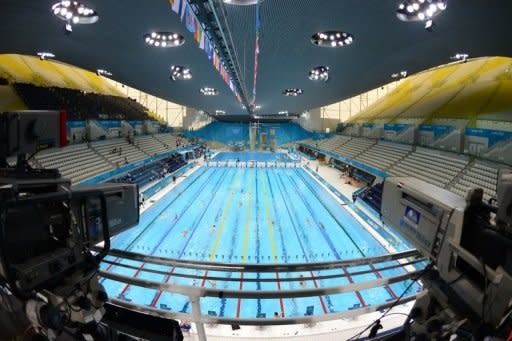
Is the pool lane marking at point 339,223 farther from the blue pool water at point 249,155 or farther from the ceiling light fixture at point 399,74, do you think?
the blue pool water at point 249,155

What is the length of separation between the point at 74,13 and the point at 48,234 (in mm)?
5908

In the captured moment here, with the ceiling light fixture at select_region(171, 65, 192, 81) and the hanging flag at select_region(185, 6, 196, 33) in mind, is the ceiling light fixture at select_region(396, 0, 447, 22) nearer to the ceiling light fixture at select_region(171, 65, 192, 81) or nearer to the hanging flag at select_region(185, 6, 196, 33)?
the hanging flag at select_region(185, 6, 196, 33)

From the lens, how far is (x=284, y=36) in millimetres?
6402

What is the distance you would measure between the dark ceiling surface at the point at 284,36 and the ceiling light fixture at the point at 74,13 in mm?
139

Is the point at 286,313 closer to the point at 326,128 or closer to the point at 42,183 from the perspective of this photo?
the point at 42,183

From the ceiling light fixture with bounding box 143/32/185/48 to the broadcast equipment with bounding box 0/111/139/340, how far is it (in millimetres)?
6089

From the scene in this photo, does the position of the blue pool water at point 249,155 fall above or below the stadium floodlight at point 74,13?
below

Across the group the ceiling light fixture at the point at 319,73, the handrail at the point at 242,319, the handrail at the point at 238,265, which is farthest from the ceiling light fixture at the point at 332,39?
the handrail at the point at 242,319

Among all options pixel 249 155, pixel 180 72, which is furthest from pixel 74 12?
pixel 249 155

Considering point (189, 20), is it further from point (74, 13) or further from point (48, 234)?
point (48, 234)

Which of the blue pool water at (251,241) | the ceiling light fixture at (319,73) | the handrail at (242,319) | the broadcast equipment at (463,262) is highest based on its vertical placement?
the ceiling light fixture at (319,73)

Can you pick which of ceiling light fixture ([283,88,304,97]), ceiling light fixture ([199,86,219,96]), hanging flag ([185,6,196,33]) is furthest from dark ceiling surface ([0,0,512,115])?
ceiling light fixture ([199,86,219,96])

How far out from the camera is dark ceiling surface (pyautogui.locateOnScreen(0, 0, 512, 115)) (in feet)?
15.8

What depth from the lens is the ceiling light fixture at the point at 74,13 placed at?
4875 millimetres
